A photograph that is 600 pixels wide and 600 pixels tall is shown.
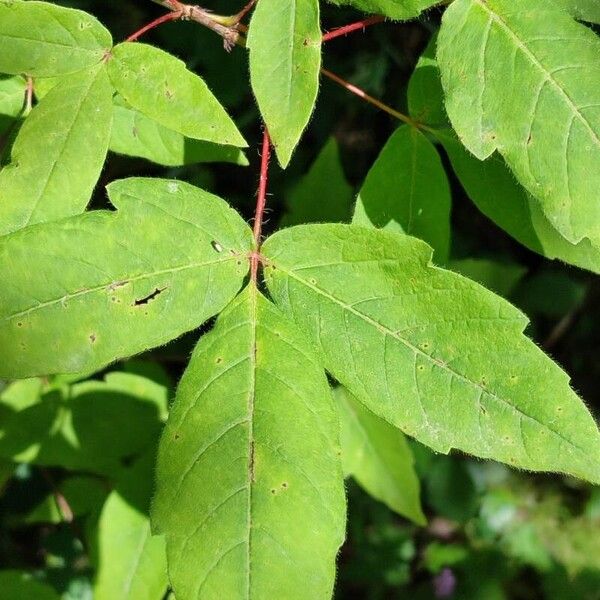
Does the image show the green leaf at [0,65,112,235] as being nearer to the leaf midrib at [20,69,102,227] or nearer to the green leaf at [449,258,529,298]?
the leaf midrib at [20,69,102,227]

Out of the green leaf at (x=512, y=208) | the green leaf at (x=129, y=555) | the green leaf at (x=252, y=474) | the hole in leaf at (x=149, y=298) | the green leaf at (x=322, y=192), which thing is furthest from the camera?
the green leaf at (x=322, y=192)

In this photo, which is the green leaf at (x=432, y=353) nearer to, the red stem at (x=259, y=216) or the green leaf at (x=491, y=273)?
the red stem at (x=259, y=216)

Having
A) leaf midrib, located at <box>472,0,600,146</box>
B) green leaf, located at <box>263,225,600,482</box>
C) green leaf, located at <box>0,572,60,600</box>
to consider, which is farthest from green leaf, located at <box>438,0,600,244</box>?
green leaf, located at <box>0,572,60,600</box>

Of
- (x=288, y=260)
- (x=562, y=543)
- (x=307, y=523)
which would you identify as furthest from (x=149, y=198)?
(x=562, y=543)

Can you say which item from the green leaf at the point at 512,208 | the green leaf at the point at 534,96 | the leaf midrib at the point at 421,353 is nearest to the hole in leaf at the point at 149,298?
the leaf midrib at the point at 421,353

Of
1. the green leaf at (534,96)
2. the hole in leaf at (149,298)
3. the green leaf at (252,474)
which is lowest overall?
the green leaf at (252,474)

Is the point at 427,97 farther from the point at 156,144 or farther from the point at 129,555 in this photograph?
the point at 129,555

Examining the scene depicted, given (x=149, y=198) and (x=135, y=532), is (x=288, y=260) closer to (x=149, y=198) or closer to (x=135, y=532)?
(x=149, y=198)
